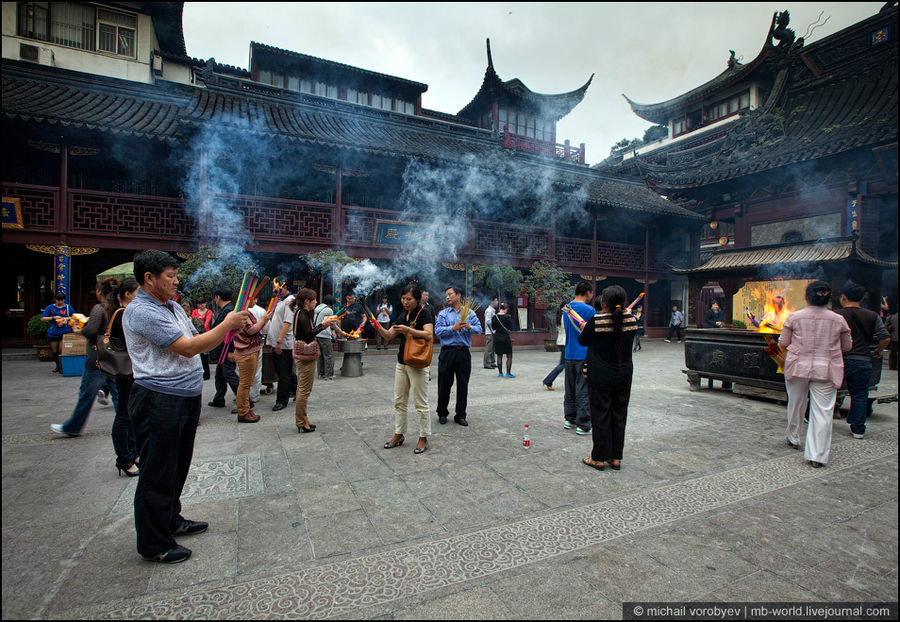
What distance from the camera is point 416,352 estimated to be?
4.41m

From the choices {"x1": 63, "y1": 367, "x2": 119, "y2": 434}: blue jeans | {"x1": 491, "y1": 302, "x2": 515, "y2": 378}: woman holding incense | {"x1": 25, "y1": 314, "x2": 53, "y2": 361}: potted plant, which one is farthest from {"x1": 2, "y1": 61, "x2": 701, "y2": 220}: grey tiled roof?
{"x1": 63, "y1": 367, "x2": 119, "y2": 434}: blue jeans

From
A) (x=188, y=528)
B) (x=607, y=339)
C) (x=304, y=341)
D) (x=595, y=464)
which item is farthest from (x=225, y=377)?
(x=607, y=339)

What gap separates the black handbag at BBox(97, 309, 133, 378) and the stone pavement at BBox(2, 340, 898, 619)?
88 cm

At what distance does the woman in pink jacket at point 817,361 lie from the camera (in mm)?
4141

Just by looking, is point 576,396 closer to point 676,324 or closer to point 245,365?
point 245,365

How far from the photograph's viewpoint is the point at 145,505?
2529 mm

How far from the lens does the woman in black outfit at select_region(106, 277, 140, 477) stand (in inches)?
146

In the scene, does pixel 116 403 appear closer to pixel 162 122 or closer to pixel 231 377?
pixel 231 377

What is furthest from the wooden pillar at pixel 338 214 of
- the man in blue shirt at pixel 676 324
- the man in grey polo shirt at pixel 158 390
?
the man in blue shirt at pixel 676 324

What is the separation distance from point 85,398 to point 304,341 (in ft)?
7.32

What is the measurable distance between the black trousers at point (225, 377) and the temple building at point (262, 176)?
6006mm

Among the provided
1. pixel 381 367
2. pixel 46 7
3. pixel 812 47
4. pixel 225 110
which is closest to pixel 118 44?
pixel 46 7

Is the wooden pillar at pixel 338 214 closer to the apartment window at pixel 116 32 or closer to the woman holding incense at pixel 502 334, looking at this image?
the woman holding incense at pixel 502 334

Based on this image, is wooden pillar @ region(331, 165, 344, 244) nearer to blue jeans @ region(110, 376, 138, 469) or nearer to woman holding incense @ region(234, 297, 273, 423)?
woman holding incense @ region(234, 297, 273, 423)
